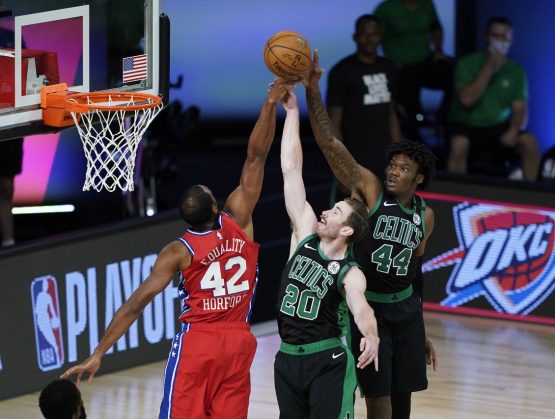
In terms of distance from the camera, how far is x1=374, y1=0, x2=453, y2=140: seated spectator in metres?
13.1

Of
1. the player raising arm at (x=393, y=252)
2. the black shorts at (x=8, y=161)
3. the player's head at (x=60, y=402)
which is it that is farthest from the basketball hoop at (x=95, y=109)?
the black shorts at (x=8, y=161)

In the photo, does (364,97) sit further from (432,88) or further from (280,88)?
(280,88)

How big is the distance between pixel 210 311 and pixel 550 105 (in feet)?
27.6

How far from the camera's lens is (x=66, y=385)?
622cm

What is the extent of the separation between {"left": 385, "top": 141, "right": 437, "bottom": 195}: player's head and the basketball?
0.77 m

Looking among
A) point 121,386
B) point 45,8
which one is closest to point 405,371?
point 121,386

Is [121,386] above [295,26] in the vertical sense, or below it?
below

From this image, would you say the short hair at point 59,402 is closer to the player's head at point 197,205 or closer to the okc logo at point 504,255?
the player's head at point 197,205

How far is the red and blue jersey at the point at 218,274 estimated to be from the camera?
23.1 ft

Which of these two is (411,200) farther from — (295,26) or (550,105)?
(295,26)

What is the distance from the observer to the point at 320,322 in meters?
6.93

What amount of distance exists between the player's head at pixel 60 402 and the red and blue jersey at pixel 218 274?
107 cm

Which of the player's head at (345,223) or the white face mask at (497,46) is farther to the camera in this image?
the white face mask at (497,46)

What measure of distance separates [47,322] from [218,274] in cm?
274
